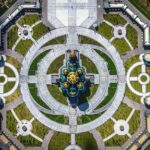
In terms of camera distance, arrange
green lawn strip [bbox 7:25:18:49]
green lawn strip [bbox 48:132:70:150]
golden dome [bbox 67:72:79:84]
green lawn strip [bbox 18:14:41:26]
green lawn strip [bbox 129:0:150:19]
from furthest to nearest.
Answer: green lawn strip [bbox 18:14:41:26]
green lawn strip [bbox 129:0:150:19]
green lawn strip [bbox 7:25:18:49]
green lawn strip [bbox 48:132:70:150]
golden dome [bbox 67:72:79:84]

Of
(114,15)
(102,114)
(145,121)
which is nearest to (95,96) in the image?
(102,114)

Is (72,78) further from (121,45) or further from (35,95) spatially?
(121,45)

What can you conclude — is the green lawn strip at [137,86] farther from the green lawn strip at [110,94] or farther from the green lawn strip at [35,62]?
the green lawn strip at [35,62]

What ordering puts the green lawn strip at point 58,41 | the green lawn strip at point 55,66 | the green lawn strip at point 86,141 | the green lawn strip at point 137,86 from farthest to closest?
the green lawn strip at point 58,41 < the green lawn strip at point 55,66 < the green lawn strip at point 137,86 < the green lawn strip at point 86,141

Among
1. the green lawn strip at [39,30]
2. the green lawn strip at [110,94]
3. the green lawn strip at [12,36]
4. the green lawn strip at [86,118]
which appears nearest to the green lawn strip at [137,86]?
the green lawn strip at [110,94]

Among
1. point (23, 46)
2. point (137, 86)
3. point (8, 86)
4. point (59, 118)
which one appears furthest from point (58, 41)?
point (137, 86)

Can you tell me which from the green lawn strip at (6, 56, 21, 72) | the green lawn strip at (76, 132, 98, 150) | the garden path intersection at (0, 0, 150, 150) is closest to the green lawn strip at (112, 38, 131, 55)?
the garden path intersection at (0, 0, 150, 150)

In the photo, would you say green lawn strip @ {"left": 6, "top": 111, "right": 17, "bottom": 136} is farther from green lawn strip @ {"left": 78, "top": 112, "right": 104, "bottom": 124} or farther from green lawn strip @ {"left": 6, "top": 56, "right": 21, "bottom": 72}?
green lawn strip @ {"left": 78, "top": 112, "right": 104, "bottom": 124}
